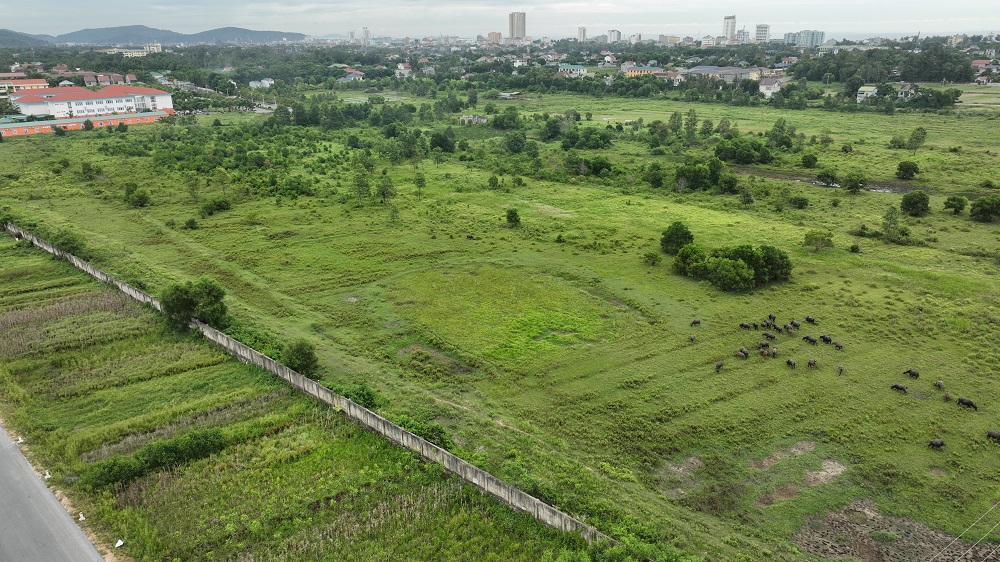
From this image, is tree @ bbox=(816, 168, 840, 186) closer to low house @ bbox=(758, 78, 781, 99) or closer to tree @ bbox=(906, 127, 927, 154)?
tree @ bbox=(906, 127, 927, 154)

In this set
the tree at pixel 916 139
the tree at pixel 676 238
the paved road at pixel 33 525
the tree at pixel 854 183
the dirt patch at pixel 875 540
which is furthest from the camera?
the tree at pixel 916 139

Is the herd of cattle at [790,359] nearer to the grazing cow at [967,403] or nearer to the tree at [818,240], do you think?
the grazing cow at [967,403]

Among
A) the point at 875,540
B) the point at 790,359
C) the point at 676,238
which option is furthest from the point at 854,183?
the point at 875,540

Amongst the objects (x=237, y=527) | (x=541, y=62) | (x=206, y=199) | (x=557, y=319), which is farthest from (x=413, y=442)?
(x=541, y=62)

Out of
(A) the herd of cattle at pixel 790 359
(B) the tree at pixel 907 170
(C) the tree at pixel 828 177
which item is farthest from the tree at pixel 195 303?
(B) the tree at pixel 907 170

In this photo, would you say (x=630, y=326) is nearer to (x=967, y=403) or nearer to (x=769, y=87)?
(x=967, y=403)

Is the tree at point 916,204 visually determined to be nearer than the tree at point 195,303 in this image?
No

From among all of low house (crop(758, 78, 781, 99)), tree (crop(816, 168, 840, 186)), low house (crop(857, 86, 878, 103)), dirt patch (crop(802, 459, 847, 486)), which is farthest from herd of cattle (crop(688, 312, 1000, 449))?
low house (crop(758, 78, 781, 99))
